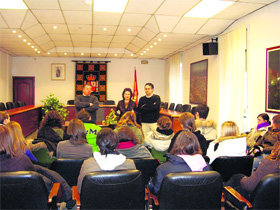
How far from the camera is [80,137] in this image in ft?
9.80

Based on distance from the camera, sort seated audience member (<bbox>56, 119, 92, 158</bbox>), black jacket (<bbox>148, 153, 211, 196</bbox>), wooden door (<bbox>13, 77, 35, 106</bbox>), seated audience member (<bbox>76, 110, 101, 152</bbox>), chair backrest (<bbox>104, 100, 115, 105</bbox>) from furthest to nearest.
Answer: wooden door (<bbox>13, 77, 35, 106</bbox>) → chair backrest (<bbox>104, 100, 115, 105</bbox>) → seated audience member (<bbox>76, 110, 101, 152</bbox>) → seated audience member (<bbox>56, 119, 92, 158</bbox>) → black jacket (<bbox>148, 153, 211, 196</bbox>)

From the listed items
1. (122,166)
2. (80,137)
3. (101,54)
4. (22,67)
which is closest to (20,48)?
(22,67)

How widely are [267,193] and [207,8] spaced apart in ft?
15.9

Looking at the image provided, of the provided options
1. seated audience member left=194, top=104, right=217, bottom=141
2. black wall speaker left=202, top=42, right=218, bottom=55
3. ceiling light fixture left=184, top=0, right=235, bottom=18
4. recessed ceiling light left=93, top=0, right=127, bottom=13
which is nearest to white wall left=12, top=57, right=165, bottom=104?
black wall speaker left=202, top=42, right=218, bottom=55

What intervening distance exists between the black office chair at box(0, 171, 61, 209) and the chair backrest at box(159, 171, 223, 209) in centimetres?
91

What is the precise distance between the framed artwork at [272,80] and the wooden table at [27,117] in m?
5.94

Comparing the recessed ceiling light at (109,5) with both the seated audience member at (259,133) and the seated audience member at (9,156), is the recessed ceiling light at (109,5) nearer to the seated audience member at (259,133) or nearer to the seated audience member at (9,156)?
the seated audience member at (259,133)

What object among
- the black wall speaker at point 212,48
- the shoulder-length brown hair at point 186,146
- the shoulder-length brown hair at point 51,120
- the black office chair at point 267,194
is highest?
the black wall speaker at point 212,48

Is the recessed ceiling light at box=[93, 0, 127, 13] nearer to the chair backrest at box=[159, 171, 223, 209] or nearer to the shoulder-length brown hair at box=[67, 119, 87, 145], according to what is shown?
the shoulder-length brown hair at box=[67, 119, 87, 145]

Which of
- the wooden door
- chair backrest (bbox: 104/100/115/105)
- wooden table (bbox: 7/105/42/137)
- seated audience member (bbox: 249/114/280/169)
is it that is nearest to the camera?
seated audience member (bbox: 249/114/280/169)

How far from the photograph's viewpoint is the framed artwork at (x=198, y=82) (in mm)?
8922

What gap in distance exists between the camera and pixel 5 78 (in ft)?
38.0

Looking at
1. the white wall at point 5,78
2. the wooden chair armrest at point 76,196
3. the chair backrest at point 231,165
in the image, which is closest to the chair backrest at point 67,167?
the wooden chair armrest at point 76,196

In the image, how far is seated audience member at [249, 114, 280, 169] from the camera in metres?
3.40
